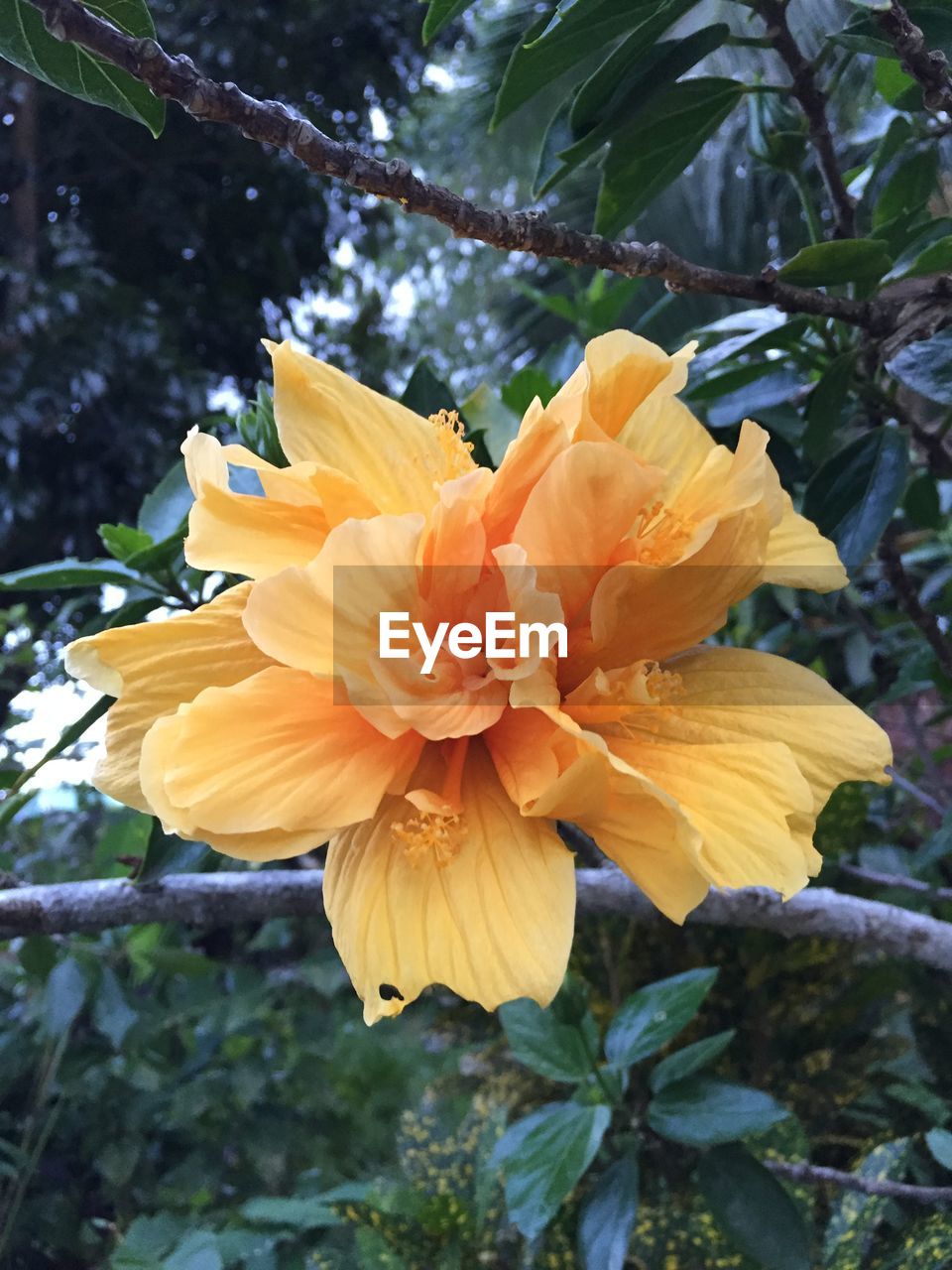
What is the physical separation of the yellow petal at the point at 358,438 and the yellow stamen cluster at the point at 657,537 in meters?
0.07

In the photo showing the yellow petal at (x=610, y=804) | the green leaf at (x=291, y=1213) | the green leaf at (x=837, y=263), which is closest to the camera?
the yellow petal at (x=610, y=804)

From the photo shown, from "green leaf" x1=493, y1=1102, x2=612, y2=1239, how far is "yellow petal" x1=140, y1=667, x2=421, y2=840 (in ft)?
1.03

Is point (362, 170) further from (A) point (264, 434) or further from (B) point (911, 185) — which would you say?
(B) point (911, 185)

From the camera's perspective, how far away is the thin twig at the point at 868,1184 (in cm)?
50

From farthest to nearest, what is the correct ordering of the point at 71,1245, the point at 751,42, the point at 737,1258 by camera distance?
1. the point at 71,1245
2. the point at 737,1258
3. the point at 751,42

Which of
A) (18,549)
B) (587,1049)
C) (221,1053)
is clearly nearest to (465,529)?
(587,1049)

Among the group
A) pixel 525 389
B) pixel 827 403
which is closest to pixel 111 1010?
pixel 525 389

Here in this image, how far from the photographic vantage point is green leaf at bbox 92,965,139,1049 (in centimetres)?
67

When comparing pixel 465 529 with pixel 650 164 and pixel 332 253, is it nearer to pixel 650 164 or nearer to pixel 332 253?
pixel 650 164

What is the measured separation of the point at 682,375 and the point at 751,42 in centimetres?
24

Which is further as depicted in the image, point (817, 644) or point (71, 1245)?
point (817, 644)

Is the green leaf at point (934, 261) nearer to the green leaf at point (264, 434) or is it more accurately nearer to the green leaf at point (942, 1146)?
the green leaf at point (264, 434)

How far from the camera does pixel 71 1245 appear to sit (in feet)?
2.20

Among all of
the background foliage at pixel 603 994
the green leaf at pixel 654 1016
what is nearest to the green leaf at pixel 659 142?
the background foliage at pixel 603 994
